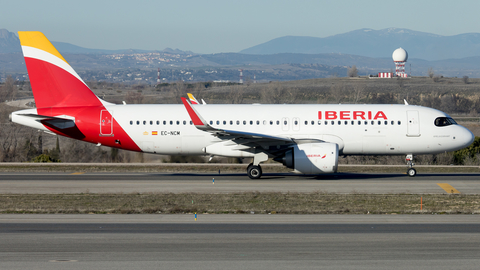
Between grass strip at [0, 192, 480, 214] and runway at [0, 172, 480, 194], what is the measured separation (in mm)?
1427

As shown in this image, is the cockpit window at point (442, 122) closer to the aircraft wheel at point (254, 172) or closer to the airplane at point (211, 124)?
the airplane at point (211, 124)

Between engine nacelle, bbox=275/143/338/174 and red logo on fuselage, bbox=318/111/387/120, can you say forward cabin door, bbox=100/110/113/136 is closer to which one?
engine nacelle, bbox=275/143/338/174

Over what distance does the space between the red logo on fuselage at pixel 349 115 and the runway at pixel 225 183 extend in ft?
10.4

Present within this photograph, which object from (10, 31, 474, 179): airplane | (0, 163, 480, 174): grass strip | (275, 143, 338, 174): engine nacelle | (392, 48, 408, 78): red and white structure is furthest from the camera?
(392, 48, 408, 78): red and white structure

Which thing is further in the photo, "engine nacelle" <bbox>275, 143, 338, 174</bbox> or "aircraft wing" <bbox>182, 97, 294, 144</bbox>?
"engine nacelle" <bbox>275, 143, 338, 174</bbox>

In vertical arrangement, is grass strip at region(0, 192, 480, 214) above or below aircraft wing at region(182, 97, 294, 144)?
below

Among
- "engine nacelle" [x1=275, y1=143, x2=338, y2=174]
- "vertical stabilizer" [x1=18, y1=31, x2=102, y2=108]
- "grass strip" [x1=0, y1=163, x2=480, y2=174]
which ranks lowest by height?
"grass strip" [x1=0, y1=163, x2=480, y2=174]

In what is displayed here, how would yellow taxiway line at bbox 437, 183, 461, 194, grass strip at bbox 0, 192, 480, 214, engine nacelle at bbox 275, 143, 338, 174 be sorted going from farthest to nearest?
engine nacelle at bbox 275, 143, 338, 174 < yellow taxiway line at bbox 437, 183, 461, 194 < grass strip at bbox 0, 192, 480, 214

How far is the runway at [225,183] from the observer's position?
21906 mm

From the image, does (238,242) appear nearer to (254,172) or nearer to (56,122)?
(254,172)

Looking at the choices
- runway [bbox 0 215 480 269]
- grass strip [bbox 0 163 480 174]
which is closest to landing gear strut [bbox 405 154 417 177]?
grass strip [bbox 0 163 480 174]

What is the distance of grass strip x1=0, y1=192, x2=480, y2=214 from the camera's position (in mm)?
17016

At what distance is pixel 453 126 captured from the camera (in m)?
26.4

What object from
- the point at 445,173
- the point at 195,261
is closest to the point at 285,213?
the point at 195,261
